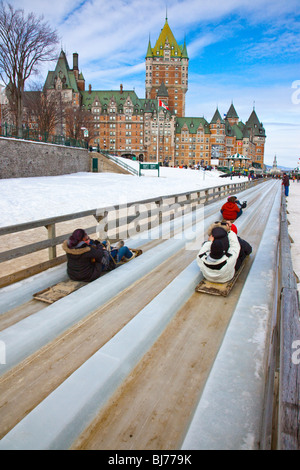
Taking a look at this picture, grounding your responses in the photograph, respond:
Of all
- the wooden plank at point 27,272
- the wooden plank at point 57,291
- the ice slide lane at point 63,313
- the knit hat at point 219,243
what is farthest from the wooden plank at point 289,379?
the wooden plank at point 27,272

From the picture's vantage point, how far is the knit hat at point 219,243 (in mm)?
4688

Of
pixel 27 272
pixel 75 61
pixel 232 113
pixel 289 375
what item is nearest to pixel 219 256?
pixel 289 375

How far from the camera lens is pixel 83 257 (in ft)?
16.5

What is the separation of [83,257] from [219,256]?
2185mm

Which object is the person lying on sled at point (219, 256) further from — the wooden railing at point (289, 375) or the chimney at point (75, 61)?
the chimney at point (75, 61)

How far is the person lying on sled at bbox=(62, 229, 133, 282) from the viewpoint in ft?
15.5

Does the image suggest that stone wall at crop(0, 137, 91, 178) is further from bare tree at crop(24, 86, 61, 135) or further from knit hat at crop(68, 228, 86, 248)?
knit hat at crop(68, 228, 86, 248)

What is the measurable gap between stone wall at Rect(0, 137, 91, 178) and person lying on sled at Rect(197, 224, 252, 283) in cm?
2305

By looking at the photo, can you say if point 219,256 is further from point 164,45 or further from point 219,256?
point 164,45

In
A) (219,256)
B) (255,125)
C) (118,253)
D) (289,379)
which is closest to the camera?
(289,379)

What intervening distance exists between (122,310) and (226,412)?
6.92 ft

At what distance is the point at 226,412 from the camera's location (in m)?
2.62

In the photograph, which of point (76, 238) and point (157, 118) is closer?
point (76, 238)

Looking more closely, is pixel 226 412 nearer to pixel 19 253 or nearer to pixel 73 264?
pixel 73 264
